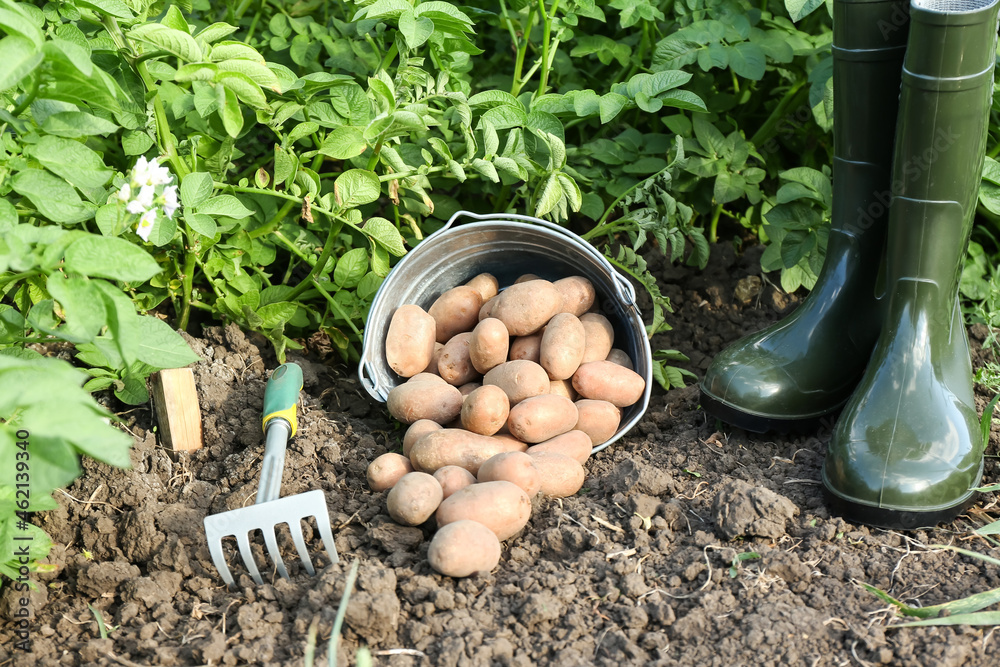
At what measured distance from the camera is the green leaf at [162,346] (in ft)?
3.65

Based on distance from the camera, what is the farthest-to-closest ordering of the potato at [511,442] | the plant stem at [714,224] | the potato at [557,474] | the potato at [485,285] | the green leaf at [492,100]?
the plant stem at [714,224] < the potato at [485,285] < the green leaf at [492,100] < the potato at [511,442] < the potato at [557,474]

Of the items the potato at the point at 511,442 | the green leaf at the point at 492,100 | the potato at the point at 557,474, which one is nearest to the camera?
the potato at the point at 557,474

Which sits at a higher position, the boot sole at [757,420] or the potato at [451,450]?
the potato at [451,450]

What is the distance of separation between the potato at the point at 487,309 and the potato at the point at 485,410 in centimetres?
26

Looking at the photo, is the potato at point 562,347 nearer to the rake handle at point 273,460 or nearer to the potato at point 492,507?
the potato at point 492,507

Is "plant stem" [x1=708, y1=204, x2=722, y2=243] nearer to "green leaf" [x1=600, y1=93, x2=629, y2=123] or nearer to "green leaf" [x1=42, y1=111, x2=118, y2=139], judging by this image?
"green leaf" [x1=600, y1=93, x2=629, y2=123]

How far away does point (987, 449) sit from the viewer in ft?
4.68

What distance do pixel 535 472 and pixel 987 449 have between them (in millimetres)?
832

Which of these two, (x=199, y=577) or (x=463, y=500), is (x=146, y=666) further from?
(x=463, y=500)

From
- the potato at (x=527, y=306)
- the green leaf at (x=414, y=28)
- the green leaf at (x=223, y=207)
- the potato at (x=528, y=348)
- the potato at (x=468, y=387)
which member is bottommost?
the potato at (x=468, y=387)

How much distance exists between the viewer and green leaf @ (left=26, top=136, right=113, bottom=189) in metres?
1.10

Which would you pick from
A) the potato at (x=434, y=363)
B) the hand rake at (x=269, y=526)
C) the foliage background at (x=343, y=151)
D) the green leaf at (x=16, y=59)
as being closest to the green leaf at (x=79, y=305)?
the foliage background at (x=343, y=151)

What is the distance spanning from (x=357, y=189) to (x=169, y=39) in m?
0.44

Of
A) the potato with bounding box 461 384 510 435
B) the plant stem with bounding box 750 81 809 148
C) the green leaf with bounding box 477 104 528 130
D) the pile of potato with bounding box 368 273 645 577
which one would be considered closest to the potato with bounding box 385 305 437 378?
the pile of potato with bounding box 368 273 645 577
